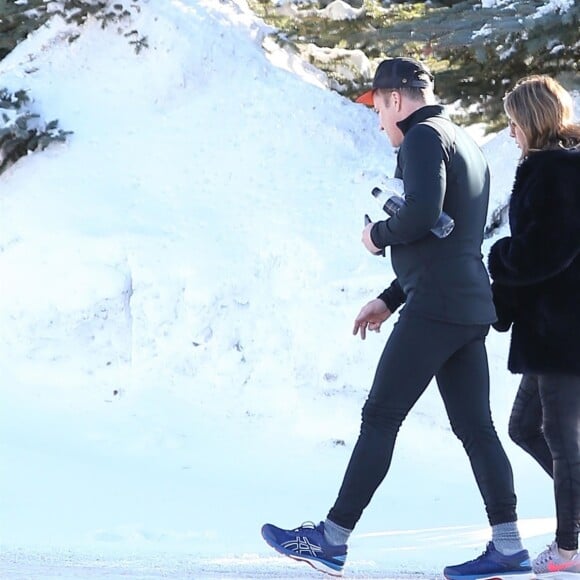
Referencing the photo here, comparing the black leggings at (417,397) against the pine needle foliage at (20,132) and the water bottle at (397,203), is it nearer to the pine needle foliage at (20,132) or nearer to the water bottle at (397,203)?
the water bottle at (397,203)

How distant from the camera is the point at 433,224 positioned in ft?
12.0

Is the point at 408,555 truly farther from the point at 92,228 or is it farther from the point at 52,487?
the point at 92,228

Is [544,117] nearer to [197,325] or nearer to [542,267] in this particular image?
[542,267]

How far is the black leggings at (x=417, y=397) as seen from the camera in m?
3.78

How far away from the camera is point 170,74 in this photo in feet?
31.4

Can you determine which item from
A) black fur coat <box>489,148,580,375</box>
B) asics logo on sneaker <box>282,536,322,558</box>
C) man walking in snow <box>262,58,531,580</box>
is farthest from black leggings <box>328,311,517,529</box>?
black fur coat <box>489,148,580,375</box>

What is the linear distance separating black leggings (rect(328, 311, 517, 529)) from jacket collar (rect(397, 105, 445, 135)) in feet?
2.27

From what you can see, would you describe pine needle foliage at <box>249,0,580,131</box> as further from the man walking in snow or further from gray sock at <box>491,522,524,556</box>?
gray sock at <box>491,522,524,556</box>

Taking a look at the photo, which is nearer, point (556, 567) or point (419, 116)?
point (419, 116)

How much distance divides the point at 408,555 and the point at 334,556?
1073 millimetres

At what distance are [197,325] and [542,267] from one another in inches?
146

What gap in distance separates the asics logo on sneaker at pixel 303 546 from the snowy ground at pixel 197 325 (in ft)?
1.86

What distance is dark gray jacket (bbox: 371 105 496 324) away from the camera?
12.0 ft

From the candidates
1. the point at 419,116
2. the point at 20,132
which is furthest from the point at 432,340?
the point at 20,132
